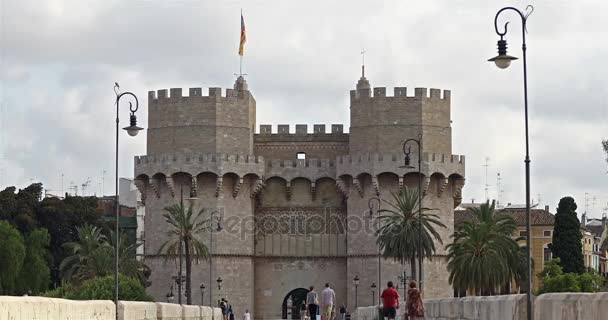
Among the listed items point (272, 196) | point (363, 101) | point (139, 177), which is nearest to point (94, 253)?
point (139, 177)

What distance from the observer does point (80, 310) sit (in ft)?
81.1

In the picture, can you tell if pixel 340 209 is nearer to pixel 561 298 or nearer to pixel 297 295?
pixel 297 295

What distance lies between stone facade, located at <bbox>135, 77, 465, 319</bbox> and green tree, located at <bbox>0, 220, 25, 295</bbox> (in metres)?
7.98

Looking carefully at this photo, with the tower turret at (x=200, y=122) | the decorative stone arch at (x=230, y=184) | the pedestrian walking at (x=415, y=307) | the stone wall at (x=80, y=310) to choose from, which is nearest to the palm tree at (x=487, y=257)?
the decorative stone arch at (x=230, y=184)

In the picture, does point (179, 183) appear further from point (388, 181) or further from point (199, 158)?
point (388, 181)

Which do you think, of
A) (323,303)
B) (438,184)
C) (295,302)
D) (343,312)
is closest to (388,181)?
(438,184)

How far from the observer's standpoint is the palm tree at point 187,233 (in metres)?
79.1

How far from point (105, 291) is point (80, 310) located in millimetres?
48186

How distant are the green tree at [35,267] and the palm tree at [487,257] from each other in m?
29.3

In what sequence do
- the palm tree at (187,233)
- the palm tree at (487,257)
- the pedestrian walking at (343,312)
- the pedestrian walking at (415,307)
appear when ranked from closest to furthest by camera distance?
1. the pedestrian walking at (415,307)
2. the palm tree at (487,257)
3. the palm tree at (187,233)
4. the pedestrian walking at (343,312)

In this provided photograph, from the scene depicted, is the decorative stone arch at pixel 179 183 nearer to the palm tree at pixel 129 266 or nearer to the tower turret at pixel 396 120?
the palm tree at pixel 129 266

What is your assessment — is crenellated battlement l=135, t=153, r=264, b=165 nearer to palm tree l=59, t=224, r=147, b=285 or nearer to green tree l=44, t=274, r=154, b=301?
palm tree l=59, t=224, r=147, b=285

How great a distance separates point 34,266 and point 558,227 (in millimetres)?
32284

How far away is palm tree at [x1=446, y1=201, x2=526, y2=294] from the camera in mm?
71000
